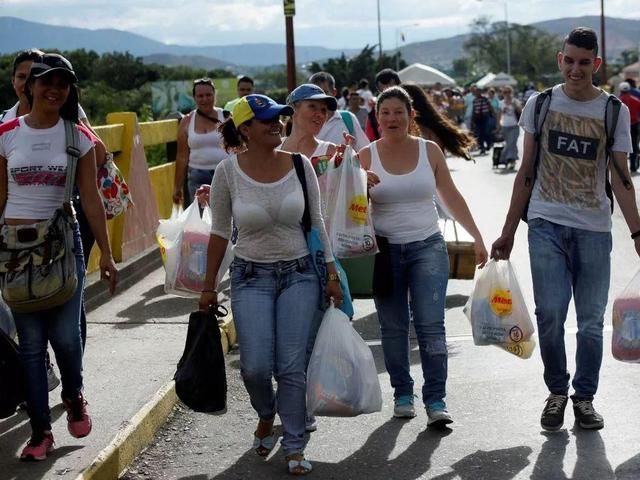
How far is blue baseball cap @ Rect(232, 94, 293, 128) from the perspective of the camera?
5.88 metres

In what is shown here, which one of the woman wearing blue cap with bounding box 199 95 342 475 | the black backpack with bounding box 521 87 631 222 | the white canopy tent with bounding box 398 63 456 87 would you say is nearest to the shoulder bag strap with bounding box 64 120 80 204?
the woman wearing blue cap with bounding box 199 95 342 475

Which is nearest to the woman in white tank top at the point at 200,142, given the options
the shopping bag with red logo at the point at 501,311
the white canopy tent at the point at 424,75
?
the shopping bag with red logo at the point at 501,311

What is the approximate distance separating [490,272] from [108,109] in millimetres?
34455

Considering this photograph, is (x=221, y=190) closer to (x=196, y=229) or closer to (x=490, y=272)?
(x=490, y=272)

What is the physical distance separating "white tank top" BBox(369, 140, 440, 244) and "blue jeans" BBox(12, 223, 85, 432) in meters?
1.67

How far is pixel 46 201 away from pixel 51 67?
0.63m

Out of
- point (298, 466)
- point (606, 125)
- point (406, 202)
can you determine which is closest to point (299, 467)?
point (298, 466)

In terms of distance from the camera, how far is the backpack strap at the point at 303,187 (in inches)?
234

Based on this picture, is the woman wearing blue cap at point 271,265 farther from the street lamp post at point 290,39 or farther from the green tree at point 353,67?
the green tree at point 353,67

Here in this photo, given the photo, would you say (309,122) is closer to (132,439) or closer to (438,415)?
(438,415)

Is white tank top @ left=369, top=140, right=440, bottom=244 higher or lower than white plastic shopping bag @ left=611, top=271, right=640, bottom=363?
higher

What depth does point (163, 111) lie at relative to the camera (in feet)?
133

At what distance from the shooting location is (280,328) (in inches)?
232

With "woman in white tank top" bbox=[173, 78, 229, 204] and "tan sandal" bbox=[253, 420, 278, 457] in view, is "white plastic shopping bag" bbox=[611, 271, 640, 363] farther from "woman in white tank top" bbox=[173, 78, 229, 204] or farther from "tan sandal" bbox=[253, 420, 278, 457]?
"woman in white tank top" bbox=[173, 78, 229, 204]
